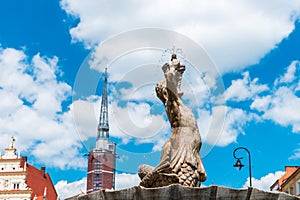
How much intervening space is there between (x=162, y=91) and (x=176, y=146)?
129 centimetres

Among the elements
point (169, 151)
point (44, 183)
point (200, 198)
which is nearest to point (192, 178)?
point (169, 151)

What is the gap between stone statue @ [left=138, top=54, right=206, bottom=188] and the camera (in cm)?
877

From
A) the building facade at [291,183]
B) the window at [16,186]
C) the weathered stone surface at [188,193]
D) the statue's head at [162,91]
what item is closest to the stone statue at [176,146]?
the statue's head at [162,91]

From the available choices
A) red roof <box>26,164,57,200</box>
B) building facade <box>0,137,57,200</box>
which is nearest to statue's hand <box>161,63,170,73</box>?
building facade <box>0,137,57,200</box>

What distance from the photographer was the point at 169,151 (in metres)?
9.19

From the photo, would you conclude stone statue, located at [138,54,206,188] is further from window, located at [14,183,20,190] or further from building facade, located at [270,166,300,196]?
window, located at [14,183,20,190]

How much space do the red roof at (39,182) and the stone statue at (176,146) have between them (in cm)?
4747

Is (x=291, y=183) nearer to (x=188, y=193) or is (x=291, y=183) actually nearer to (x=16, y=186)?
(x=16, y=186)

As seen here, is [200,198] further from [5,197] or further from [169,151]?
[5,197]

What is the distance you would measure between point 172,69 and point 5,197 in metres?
42.5

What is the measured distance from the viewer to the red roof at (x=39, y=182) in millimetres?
56466

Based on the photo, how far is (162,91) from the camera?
391 inches

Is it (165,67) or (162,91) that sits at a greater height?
(165,67)

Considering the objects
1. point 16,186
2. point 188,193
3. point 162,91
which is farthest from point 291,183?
point 188,193
